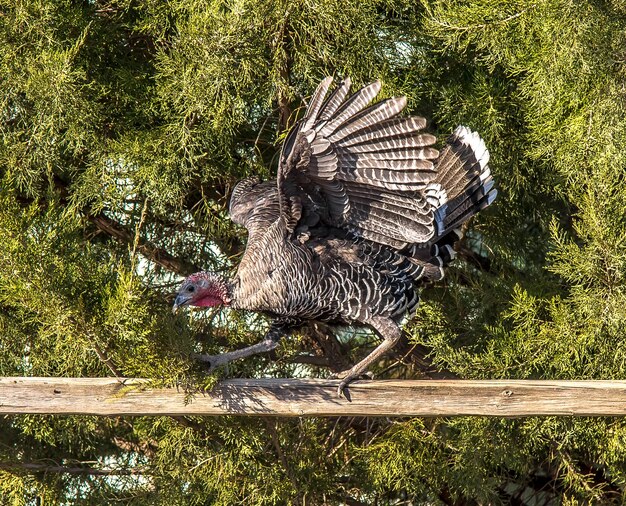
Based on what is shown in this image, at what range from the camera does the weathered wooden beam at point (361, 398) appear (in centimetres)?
335

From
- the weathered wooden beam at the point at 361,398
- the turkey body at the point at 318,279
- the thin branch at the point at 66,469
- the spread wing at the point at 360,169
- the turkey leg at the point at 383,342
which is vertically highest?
the spread wing at the point at 360,169

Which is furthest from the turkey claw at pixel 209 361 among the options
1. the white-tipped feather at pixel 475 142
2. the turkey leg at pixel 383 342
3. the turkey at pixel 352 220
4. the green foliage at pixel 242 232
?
the white-tipped feather at pixel 475 142

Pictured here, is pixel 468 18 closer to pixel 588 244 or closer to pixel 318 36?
pixel 318 36

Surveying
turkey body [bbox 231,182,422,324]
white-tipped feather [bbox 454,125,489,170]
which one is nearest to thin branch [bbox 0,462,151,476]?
turkey body [bbox 231,182,422,324]

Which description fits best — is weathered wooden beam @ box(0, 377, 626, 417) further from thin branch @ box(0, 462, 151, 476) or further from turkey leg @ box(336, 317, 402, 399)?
thin branch @ box(0, 462, 151, 476)

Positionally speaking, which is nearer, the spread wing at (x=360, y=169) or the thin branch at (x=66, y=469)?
the spread wing at (x=360, y=169)

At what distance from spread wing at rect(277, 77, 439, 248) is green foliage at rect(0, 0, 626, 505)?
657 millimetres

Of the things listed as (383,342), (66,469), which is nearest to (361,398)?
(383,342)

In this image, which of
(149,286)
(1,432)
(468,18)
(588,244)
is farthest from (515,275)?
(1,432)

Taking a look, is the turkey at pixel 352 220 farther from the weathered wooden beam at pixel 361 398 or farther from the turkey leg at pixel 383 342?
the weathered wooden beam at pixel 361 398

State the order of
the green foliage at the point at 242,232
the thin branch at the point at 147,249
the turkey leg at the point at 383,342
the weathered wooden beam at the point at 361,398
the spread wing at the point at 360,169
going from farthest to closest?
the thin branch at the point at 147,249
the green foliage at the point at 242,232
the turkey leg at the point at 383,342
the weathered wooden beam at the point at 361,398
the spread wing at the point at 360,169

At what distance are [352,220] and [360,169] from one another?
28 centimetres

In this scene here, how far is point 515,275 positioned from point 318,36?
4.91 feet

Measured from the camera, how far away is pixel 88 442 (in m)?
4.41
